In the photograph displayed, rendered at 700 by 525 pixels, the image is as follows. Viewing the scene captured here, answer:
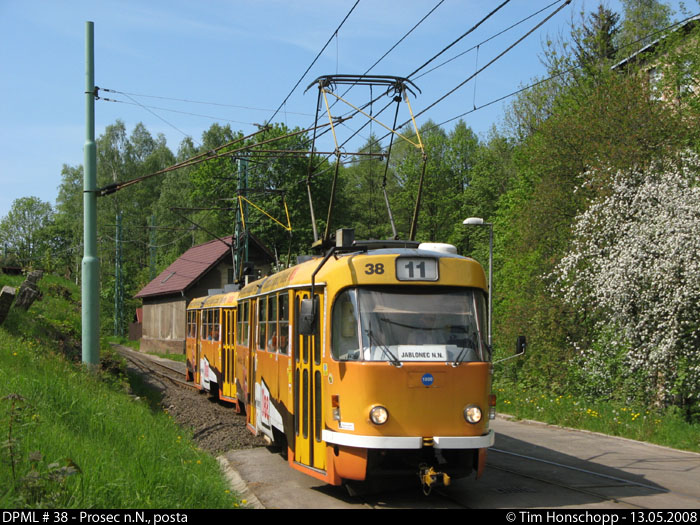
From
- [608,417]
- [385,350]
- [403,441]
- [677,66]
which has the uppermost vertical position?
[677,66]

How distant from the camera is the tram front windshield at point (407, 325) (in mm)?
8305

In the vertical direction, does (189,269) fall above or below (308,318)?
above

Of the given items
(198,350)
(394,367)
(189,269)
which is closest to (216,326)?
(198,350)

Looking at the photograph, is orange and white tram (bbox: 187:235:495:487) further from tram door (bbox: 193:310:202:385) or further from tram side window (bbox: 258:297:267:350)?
tram door (bbox: 193:310:202:385)

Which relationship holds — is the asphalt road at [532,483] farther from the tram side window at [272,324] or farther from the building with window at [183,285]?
the building with window at [183,285]

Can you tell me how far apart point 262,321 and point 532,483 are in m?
5.35

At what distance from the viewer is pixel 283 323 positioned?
10.9m

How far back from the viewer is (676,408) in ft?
52.6

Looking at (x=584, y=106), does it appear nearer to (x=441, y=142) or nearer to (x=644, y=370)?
(x=644, y=370)

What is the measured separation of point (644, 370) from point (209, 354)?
1174 centimetres

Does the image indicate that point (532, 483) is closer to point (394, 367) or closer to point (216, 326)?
point (394, 367)
